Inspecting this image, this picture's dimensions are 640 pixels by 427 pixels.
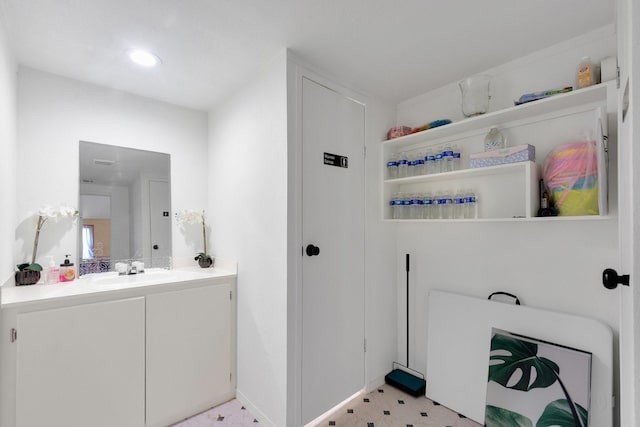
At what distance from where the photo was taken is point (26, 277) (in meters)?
1.80

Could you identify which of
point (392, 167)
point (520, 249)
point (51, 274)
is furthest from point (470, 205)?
point (51, 274)

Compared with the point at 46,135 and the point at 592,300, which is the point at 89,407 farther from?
the point at 592,300

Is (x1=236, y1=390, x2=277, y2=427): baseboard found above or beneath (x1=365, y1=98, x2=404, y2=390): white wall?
beneath

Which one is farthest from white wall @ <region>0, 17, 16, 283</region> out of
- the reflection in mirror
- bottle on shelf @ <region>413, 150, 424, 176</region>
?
bottle on shelf @ <region>413, 150, 424, 176</region>

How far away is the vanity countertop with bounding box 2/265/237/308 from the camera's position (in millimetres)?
1594

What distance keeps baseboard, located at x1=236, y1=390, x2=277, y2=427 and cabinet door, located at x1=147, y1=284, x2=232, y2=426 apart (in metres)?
0.10

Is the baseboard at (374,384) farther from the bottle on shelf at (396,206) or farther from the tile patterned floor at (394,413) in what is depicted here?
the bottle on shelf at (396,206)

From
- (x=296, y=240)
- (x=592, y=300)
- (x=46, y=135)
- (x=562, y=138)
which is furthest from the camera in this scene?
(x=46, y=135)

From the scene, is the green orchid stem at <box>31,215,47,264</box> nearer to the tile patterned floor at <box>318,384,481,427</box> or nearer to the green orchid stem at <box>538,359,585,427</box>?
the tile patterned floor at <box>318,384,481,427</box>

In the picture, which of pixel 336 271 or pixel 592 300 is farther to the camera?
pixel 336 271

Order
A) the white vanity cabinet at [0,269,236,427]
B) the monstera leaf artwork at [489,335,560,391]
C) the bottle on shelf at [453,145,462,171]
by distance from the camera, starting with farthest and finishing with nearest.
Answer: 1. the bottle on shelf at [453,145,462,171]
2. the monstera leaf artwork at [489,335,560,391]
3. the white vanity cabinet at [0,269,236,427]

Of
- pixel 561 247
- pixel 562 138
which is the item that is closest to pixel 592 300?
pixel 561 247

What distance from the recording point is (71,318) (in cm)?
163

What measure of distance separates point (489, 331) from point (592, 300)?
0.58 metres
